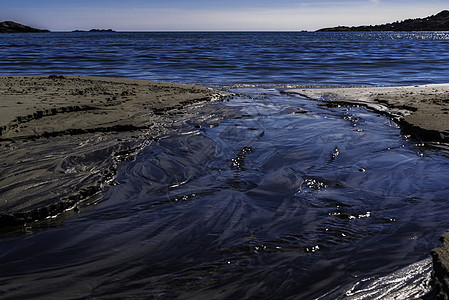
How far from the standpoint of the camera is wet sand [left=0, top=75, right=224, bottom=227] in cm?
388

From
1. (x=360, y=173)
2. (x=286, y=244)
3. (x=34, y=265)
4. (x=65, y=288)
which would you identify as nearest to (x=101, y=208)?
(x=34, y=265)

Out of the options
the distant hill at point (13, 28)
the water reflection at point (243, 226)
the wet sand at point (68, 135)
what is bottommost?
the water reflection at point (243, 226)

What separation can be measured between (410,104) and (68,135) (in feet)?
21.9

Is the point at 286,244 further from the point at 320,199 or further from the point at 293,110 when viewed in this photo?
the point at 293,110

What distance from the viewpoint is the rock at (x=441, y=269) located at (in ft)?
8.19

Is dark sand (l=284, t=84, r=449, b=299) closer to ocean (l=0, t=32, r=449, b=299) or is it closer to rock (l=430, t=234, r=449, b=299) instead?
rock (l=430, t=234, r=449, b=299)

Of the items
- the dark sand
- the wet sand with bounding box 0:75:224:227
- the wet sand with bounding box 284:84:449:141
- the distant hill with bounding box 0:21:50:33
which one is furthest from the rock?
the distant hill with bounding box 0:21:50:33

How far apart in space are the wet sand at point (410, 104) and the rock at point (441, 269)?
3.36m

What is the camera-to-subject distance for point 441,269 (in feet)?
8.93

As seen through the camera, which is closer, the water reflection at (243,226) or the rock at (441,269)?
the rock at (441,269)

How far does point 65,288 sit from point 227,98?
763cm

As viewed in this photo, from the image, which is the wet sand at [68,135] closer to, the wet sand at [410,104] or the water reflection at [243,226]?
Answer: the water reflection at [243,226]

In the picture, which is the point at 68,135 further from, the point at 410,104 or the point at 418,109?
the point at 410,104

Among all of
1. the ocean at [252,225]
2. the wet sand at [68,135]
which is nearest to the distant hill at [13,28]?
the wet sand at [68,135]
